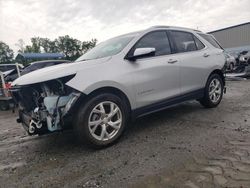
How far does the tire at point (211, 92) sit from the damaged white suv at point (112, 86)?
0.33 m

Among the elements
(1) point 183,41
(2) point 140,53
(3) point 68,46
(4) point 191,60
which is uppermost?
(3) point 68,46

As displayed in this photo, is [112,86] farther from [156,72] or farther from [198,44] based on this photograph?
[198,44]

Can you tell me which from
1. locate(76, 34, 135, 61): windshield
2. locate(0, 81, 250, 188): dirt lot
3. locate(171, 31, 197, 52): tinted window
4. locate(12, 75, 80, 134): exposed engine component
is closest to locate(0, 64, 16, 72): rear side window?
locate(0, 81, 250, 188): dirt lot

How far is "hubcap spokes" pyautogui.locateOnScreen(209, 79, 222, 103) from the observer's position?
556cm

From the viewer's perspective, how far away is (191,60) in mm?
5004

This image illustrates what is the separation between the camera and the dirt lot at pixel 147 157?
8.98ft

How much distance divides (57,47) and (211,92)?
7090 cm

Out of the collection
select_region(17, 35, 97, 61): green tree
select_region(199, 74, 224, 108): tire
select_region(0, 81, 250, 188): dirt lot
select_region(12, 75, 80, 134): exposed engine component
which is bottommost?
select_region(0, 81, 250, 188): dirt lot

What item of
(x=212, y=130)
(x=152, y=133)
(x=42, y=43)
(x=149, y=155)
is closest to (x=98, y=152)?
(x=149, y=155)

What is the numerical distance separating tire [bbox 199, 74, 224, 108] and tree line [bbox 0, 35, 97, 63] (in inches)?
2048

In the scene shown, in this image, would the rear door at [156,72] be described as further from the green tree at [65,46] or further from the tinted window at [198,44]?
the green tree at [65,46]

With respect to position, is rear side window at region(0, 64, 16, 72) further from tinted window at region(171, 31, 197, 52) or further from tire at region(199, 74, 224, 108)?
tire at region(199, 74, 224, 108)

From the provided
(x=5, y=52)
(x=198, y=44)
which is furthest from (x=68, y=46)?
(x=198, y=44)

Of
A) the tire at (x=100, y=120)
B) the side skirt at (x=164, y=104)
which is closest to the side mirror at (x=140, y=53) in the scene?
the tire at (x=100, y=120)
